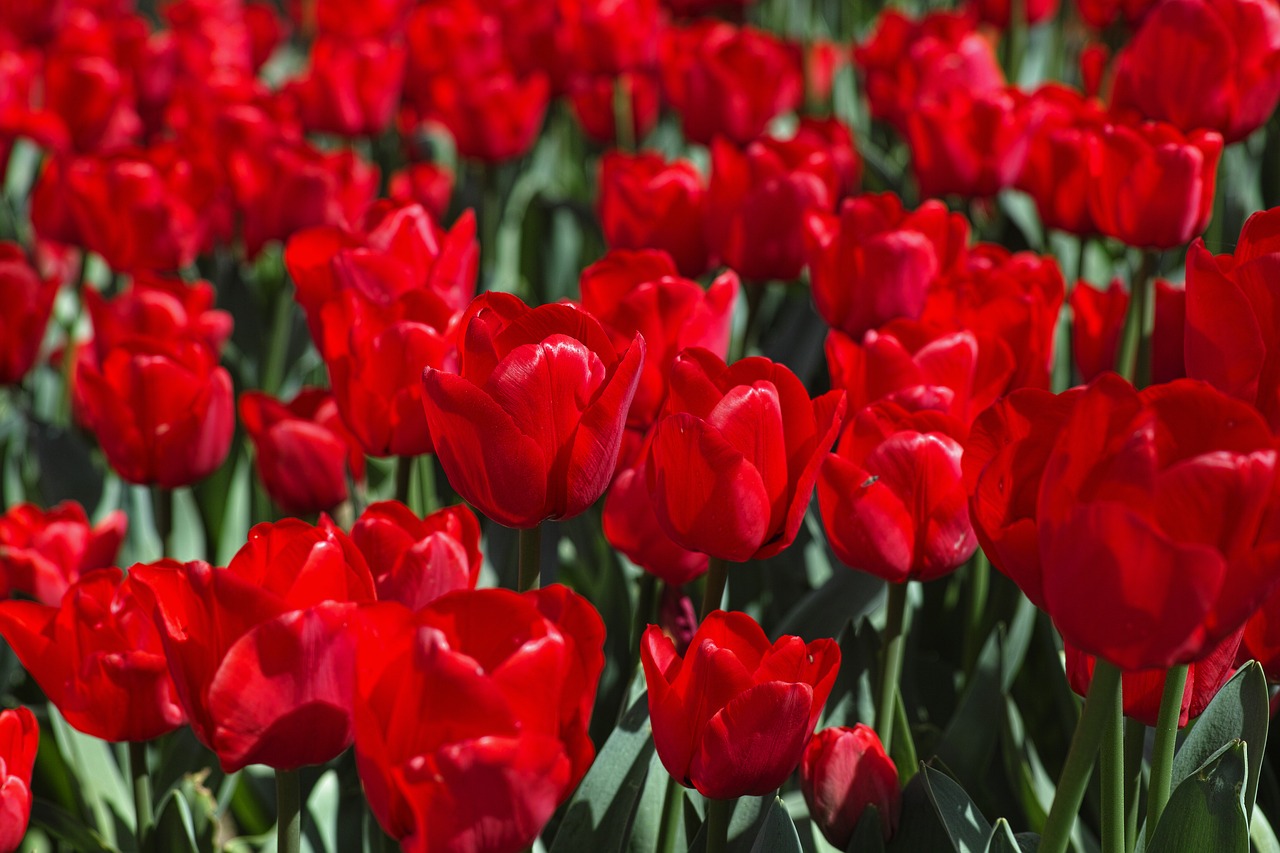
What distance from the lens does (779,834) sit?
2.45ft

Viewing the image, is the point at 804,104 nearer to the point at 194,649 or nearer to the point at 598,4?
the point at 598,4

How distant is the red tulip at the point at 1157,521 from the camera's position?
515 mm

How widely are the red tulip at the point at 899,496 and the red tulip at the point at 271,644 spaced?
0.30m

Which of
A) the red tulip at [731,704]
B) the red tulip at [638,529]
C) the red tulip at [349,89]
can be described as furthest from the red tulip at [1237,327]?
the red tulip at [349,89]

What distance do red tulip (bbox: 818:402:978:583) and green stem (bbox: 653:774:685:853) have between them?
0.18m

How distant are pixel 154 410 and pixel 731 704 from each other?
0.68m

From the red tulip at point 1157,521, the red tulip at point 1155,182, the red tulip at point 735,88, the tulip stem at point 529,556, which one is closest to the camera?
the red tulip at point 1157,521

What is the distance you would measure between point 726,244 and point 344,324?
526 mm

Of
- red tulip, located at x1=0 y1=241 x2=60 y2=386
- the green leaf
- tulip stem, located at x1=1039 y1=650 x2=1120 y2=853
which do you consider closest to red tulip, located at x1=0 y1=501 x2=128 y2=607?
red tulip, located at x1=0 y1=241 x2=60 y2=386

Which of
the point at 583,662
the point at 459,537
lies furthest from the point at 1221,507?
the point at 459,537

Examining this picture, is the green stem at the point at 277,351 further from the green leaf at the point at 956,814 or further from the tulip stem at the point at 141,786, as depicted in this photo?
the green leaf at the point at 956,814

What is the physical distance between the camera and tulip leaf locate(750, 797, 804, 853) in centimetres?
74

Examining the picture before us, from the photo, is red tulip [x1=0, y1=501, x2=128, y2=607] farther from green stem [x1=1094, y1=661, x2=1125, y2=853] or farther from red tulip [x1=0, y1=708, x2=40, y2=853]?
green stem [x1=1094, y1=661, x2=1125, y2=853]

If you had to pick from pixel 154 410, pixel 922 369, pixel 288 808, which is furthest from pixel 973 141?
pixel 288 808
